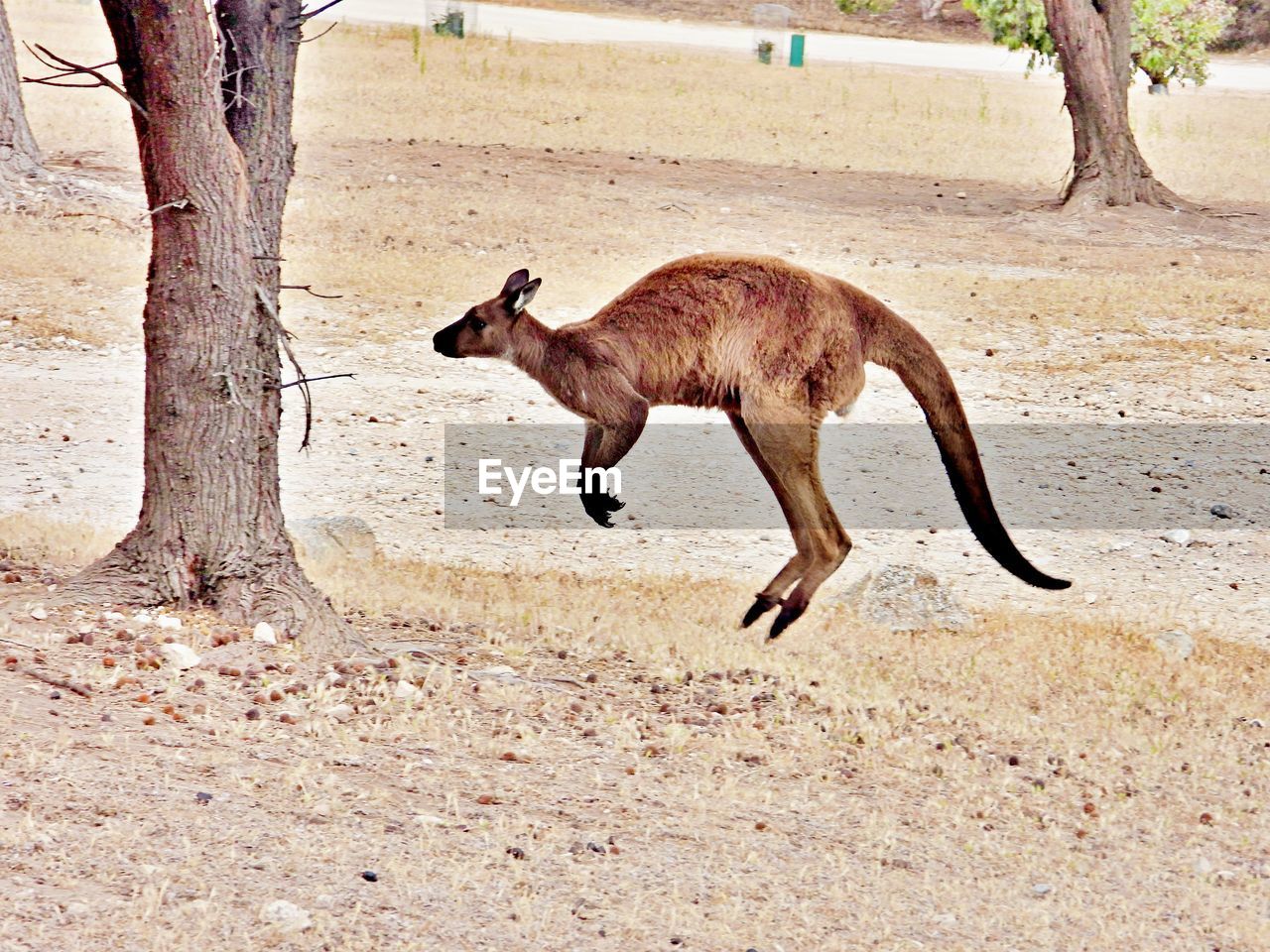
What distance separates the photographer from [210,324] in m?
5.34

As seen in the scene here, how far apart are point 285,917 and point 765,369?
300 centimetres

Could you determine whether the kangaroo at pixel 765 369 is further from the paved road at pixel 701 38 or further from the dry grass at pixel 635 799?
the paved road at pixel 701 38

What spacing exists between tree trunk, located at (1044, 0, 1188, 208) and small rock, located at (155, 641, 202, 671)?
1346cm

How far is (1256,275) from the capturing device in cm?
1484

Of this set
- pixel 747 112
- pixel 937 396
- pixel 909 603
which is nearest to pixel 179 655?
pixel 937 396

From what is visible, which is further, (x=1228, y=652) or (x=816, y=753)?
(x=1228, y=652)

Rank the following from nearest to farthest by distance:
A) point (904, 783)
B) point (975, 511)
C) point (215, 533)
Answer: point (904, 783) → point (215, 533) → point (975, 511)

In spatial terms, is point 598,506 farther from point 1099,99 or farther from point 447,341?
point 1099,99

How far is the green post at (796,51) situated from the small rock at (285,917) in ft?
95.7

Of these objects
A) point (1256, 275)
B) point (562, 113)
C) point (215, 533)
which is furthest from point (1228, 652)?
point (562, 113)

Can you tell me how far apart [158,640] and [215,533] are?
42 cm

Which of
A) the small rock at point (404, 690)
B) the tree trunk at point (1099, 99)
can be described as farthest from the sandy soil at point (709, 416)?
the small rock at point (404, 690)

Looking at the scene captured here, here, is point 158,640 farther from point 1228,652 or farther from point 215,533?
point 1228,652

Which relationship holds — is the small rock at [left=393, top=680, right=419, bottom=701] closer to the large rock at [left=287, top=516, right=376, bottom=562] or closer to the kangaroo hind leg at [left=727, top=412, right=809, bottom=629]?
the kangaroo hind leg at [left=727, top=412, right=809, bottom=629]
